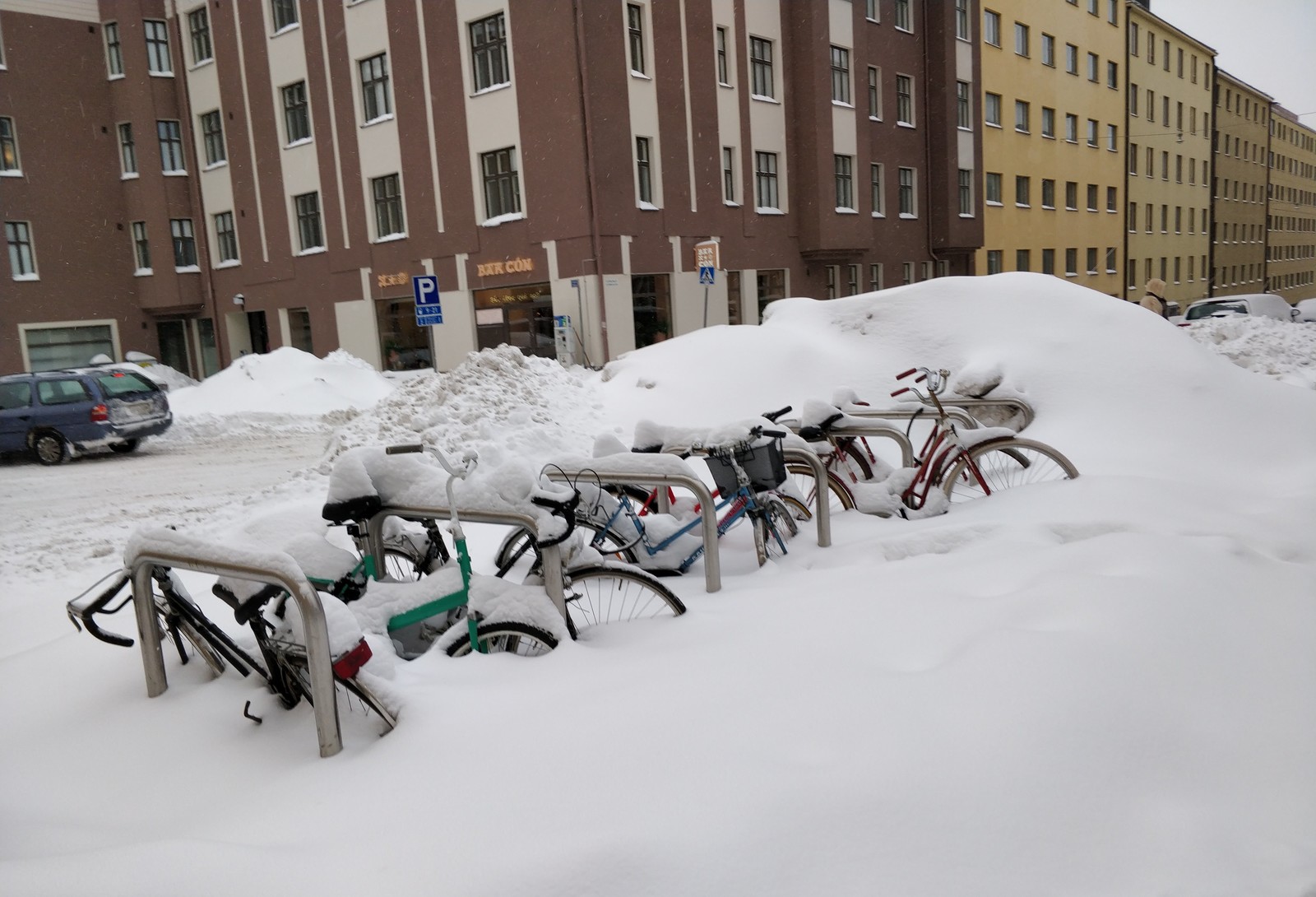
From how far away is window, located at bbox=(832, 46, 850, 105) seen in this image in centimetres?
2689

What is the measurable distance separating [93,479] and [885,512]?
10.5m

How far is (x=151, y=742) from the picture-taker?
3.11 meters

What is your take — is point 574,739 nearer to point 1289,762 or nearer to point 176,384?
point 1289,762

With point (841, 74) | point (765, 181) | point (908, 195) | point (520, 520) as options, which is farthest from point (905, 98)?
point (520, 520)

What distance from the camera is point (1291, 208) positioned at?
74.2 m

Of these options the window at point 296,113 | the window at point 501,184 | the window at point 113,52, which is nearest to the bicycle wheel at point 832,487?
the window at point 501,184

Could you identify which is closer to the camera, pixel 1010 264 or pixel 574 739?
pixel 574 739

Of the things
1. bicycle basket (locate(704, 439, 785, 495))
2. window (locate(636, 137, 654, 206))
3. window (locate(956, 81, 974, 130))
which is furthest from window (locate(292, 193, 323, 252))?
bicycle basket (locate(704, 439, 785, 495))

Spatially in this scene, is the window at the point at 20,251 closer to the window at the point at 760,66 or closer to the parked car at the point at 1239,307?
the window at the point at 760,66

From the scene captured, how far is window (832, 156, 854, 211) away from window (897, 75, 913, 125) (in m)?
4.36

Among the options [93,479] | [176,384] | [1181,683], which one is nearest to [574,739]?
[1181,683]

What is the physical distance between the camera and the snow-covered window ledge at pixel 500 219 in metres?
22.0

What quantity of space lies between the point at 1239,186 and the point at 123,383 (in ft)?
221

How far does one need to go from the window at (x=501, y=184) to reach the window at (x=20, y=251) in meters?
15.0
